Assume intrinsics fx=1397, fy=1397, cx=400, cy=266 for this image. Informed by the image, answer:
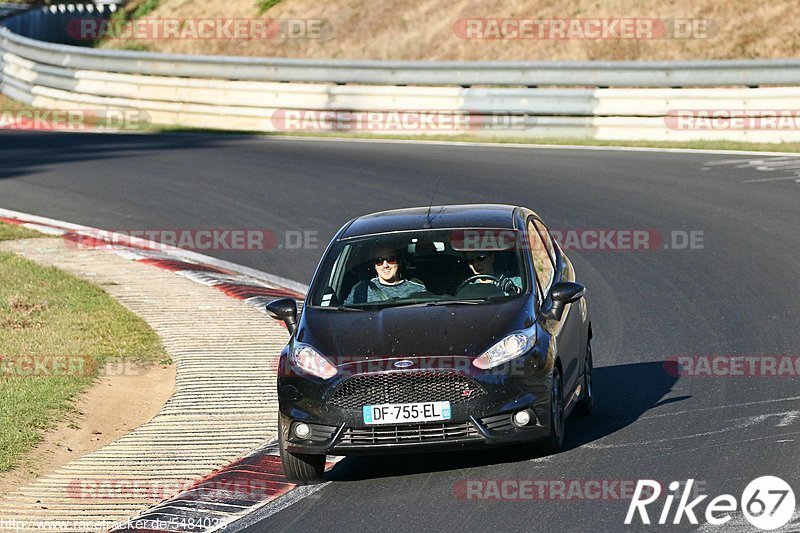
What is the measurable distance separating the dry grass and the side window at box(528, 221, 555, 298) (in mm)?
17023

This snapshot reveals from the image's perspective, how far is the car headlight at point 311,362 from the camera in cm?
836

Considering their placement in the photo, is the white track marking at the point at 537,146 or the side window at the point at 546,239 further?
the white track marking at the point at 537,146

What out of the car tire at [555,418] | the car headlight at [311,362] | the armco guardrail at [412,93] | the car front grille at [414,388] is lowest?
the car tire at [555,418]

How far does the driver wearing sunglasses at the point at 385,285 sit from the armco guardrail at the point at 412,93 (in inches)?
548

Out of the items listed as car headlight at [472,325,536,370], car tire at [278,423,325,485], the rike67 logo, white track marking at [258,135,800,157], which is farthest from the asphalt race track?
car headlight at [472,325,536,370]

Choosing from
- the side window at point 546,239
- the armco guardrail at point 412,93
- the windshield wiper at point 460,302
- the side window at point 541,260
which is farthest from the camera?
the armco guardrail at point 412,93

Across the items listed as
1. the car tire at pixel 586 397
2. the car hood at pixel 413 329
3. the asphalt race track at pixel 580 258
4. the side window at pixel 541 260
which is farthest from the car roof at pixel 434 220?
the asphalt race track at pixel 580 258

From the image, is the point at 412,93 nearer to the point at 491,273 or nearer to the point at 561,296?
the point at 491,273

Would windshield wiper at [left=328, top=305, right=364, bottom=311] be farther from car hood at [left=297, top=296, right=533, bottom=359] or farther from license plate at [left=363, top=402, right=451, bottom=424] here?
license plate at [left=363, top=402, right=451, bottom=424]

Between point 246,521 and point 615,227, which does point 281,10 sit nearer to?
point 615,227

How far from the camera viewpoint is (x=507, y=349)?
8406 mm

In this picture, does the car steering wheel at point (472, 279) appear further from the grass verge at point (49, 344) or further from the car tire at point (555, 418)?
the grass verge at point (49, 344)

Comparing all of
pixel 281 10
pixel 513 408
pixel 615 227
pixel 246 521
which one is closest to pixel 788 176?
pixel 615 227

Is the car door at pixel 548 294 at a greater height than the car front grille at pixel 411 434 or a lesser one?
greater
